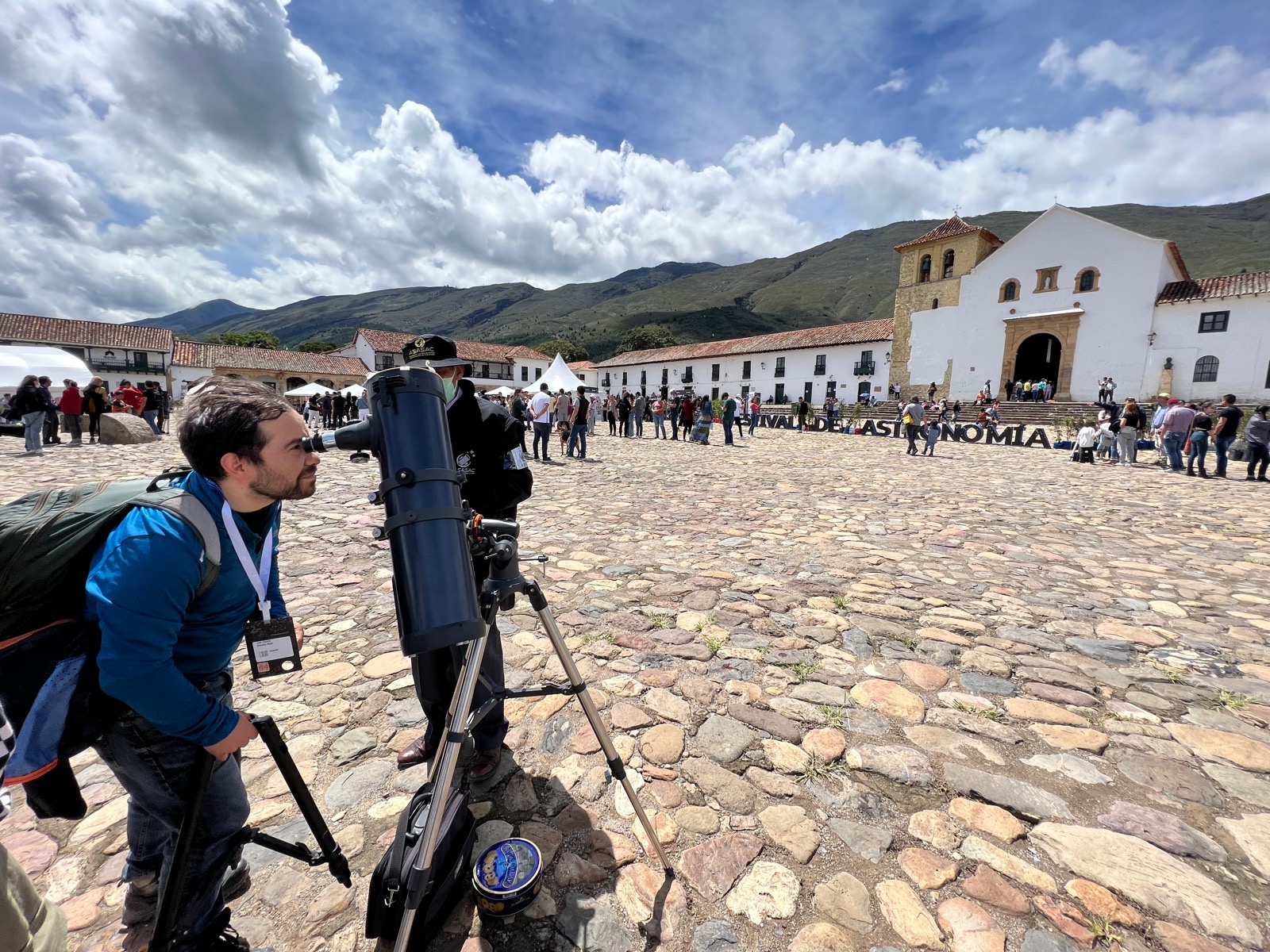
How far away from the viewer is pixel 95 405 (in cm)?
1505

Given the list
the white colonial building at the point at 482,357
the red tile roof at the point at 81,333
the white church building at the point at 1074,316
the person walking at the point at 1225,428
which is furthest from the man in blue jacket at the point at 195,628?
the red tile roof at the point at 81,333

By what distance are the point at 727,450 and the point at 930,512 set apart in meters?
9.54

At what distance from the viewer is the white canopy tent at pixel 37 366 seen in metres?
17.0

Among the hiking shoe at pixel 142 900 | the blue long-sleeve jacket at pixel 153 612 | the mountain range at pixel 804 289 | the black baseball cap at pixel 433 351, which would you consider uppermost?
the mountain range at pixel 804 289

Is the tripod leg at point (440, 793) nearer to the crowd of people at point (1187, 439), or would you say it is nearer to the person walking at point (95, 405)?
the crowd of people at point (1187, 439)

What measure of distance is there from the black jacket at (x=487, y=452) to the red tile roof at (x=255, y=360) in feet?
190

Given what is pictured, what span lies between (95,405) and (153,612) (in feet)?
A: 65.4

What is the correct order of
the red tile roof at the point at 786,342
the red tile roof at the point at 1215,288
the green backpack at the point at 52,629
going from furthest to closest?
the red tile roof at the point at 786,342 → the red tile roof at the point at 1215,288 → the green backpack at the point at 52,629

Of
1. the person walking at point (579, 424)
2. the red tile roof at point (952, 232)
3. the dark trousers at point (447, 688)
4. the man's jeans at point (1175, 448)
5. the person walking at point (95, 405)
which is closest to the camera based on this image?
the dark trousers at point (447, 688)

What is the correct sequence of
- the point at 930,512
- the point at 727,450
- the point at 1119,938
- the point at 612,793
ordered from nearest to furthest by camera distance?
the point at 1119,938, the point at 612,793, the point at 930,512, the point at 727,450

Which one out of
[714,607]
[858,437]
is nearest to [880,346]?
[858,437]

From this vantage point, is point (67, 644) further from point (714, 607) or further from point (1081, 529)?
point (1081, 529)

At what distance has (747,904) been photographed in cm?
180

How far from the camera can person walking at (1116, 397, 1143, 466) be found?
1386cm
